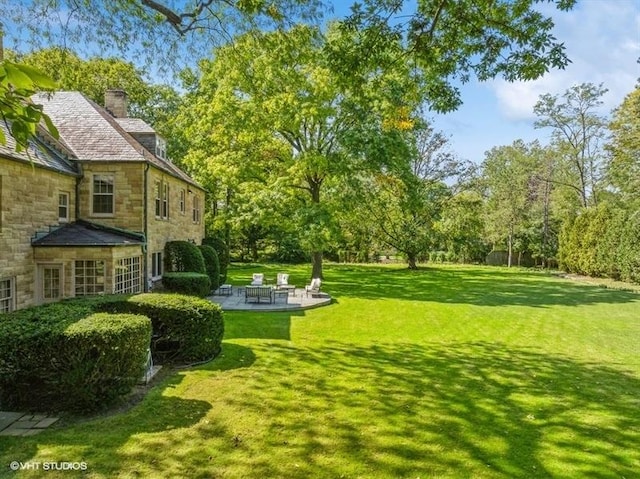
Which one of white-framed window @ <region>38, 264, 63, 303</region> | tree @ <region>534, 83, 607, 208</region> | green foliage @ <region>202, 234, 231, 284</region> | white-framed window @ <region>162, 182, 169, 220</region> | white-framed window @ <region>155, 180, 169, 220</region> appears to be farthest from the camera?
tree @ <region>534, 83, 607, 208</region>

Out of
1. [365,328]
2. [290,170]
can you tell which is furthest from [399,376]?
[290,170]

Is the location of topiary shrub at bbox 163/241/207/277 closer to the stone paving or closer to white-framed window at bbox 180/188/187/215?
the stone paving

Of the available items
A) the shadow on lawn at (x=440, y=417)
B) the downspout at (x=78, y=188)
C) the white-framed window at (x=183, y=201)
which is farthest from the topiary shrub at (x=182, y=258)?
the shadow on lawn at (x=440, y=417)

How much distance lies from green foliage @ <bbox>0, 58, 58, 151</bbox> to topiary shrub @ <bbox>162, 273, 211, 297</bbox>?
14362 mm

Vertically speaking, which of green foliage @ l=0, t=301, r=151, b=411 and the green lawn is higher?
green foliage @ l=0, t=301, r=151, b=411

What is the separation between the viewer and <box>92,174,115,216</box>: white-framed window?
52.6ft

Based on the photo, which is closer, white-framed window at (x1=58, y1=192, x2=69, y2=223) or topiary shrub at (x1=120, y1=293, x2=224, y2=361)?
topiary shrub at (x1=120, y1=293, x2=224, y2=361)

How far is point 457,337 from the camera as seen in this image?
13016 millimetres

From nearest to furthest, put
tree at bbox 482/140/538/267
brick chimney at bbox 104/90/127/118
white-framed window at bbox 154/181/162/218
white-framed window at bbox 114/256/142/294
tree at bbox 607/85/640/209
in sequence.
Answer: white-framed window at bbox 114/256/142/294 → white-framed window at bbox 154/181/162/218 → brick chimney at bbox 104/90/127/118 → tree at bbox 607/85/640/209 → tree at bbox 482/140/538/267

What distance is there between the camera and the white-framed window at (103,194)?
52.6 feet

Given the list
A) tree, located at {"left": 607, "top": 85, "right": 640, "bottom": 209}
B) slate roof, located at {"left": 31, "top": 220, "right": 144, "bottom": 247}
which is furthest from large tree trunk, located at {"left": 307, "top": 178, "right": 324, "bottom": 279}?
tree, located at {"left": 607, "top": 85, "right": 640, "bottom": 209}

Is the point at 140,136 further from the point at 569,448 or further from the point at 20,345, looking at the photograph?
the point at 569,448

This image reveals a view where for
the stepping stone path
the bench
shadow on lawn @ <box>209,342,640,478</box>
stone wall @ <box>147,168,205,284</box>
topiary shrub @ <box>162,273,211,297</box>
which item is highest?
stone wall @ <box>147,168,205,284</box>

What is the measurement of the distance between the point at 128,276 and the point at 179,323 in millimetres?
7253
